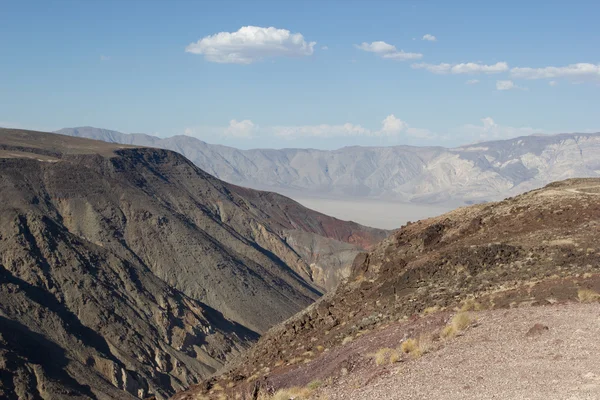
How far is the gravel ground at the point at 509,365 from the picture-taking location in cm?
1087

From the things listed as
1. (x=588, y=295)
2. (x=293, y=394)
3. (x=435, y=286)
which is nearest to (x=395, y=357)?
(x=293, y=394)

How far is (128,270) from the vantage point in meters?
73.7

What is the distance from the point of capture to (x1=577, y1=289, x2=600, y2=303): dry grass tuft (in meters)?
15.3

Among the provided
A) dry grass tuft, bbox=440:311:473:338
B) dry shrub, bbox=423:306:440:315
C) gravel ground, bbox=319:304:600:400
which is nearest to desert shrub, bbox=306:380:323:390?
gravel ground, bbox=319:304:600:400

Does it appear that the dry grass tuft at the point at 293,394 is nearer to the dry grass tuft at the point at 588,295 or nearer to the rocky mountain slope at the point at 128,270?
the dry grass tuft at the point at 588,295

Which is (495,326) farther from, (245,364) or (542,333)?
(245,364)

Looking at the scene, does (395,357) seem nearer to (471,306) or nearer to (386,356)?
(386,356)

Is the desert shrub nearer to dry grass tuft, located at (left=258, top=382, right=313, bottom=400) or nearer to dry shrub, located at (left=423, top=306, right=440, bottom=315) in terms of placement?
dry grass tuft, located at (left=258, top=382, right=313, bottom=400)

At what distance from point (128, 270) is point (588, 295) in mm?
63834

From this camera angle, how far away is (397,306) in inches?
759

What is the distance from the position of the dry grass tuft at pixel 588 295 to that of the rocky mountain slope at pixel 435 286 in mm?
27

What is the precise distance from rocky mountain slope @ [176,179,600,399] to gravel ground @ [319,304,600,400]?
0.26 m

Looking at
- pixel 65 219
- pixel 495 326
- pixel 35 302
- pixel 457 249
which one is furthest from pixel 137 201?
pixel 495 326

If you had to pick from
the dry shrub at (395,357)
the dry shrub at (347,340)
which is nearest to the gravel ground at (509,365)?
the dry shrub at (395,357)
